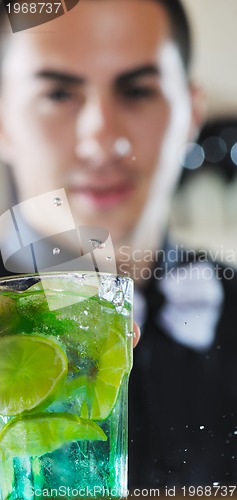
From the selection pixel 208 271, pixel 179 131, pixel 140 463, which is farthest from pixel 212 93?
pixel 140 463

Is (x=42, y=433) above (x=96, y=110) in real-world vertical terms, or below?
below

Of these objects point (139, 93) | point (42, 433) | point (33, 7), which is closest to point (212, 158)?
point (139, 93)

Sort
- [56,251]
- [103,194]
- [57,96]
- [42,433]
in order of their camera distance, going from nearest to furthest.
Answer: [42,433] → [57,96] → [103,194] → [56,251]

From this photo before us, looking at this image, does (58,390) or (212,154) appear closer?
(58,390)

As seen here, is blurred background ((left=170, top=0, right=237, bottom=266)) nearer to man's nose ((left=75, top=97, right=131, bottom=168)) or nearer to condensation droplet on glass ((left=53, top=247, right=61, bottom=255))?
man's nose ((left=75, top=97, right=131, bottom=168))

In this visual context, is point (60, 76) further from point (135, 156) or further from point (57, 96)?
point (135, 156)

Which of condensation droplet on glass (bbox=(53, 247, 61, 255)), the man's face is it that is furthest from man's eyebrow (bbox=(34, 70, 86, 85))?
condensation droplet on glass (bbox=(53, 247, 61, 255))
